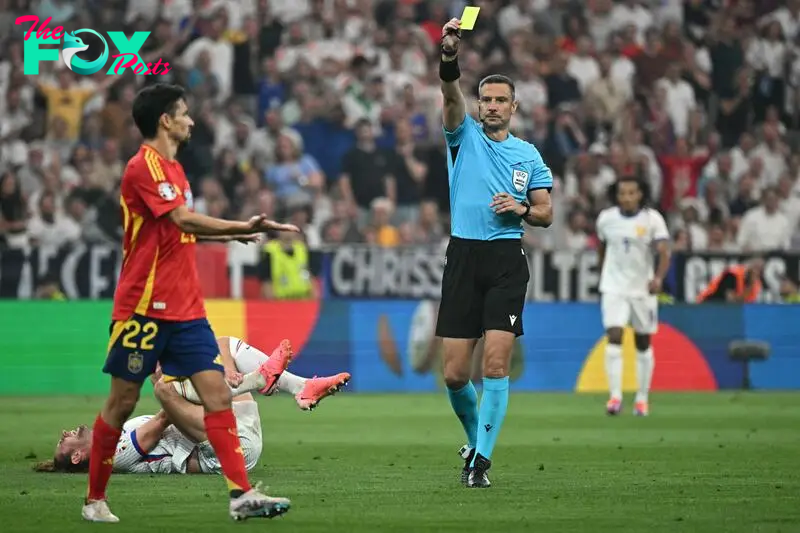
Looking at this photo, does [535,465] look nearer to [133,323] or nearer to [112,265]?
[133,323]

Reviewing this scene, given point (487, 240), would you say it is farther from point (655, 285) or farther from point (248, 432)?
point (655, 285)

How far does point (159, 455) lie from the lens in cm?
1145

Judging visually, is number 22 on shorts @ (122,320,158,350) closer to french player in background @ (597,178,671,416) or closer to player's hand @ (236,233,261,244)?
player's hand @ (236,233,261,244)

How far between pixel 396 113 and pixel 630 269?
7.76m

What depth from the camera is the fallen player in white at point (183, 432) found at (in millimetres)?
10781

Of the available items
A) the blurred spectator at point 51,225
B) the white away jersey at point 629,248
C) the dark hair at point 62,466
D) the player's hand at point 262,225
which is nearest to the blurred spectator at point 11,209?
the blurred spectator at point 51,225

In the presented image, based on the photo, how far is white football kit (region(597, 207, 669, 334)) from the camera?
18641mm

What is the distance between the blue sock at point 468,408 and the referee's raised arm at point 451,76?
6.09ft

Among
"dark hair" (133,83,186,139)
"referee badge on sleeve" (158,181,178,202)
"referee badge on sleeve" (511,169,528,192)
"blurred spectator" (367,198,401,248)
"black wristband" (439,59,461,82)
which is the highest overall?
"black wristband" (439,59,461,82)

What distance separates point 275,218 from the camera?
23.7m

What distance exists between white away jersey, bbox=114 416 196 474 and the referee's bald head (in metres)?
3.20

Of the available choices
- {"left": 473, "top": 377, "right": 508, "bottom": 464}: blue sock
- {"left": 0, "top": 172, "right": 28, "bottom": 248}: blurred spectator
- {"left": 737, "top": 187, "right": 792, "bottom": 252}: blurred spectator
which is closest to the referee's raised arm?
{"left": 473, "top": 377, "right": 508, "bottom": 464}: blue sock

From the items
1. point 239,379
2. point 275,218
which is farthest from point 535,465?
point 275,218

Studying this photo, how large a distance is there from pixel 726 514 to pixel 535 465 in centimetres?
321
